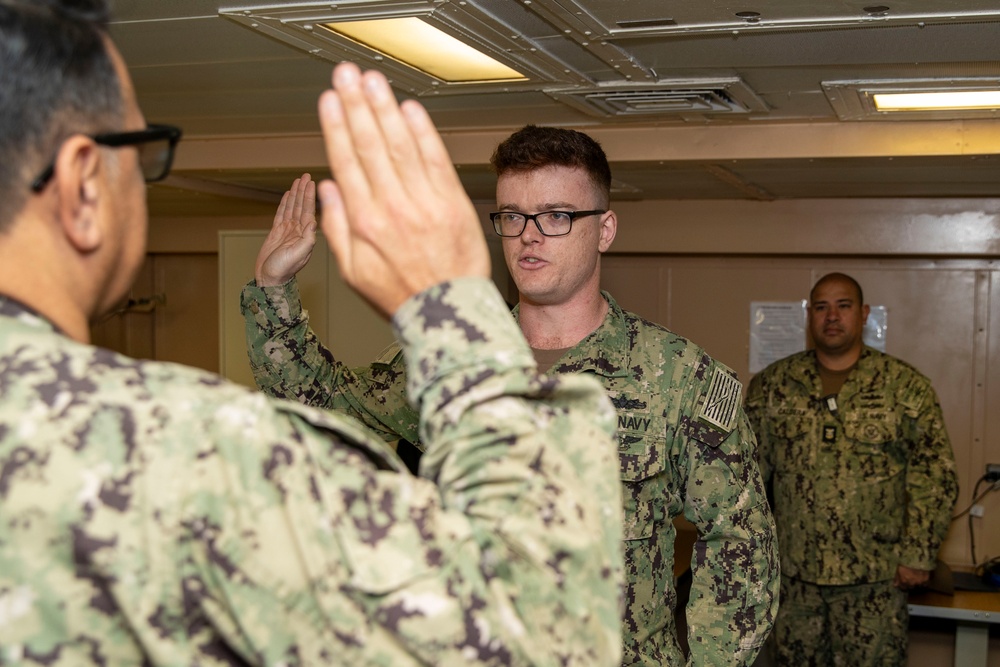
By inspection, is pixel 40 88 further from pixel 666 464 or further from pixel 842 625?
pixel 842 625

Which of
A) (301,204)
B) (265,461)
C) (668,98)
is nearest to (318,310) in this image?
(668,98)

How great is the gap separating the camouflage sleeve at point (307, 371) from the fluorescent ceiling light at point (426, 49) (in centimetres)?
59

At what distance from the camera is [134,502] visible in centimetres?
63

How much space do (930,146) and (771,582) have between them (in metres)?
1.76

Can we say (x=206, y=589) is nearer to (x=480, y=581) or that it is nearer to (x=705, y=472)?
(x=480, y=581)

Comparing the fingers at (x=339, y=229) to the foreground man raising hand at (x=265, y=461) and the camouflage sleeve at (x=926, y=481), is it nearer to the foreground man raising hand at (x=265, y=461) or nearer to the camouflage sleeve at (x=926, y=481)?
the foreground man raising hand at (x=265, y=461)

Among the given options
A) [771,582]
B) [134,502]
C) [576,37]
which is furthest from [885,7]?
[134,502]

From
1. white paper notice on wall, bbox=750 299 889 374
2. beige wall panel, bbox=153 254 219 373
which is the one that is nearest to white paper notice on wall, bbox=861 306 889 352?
white paper notice on wall, bbox=750 299 889 374

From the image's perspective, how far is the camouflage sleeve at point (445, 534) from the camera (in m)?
0.65

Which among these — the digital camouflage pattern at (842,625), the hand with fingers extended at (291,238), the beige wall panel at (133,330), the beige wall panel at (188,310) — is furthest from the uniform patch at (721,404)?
the beige wall panel at (133,330)

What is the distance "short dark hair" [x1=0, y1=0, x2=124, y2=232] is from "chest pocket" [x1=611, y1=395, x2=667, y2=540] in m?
1.35

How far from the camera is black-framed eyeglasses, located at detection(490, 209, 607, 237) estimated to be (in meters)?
2.03

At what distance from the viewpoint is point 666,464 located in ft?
6.35

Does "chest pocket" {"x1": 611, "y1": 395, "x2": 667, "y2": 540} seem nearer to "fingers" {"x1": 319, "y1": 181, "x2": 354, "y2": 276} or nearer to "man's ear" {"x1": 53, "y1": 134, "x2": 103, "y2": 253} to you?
"fingers" {"x1": 319, "y1": 181, "x2": 354, "y2": 276}
